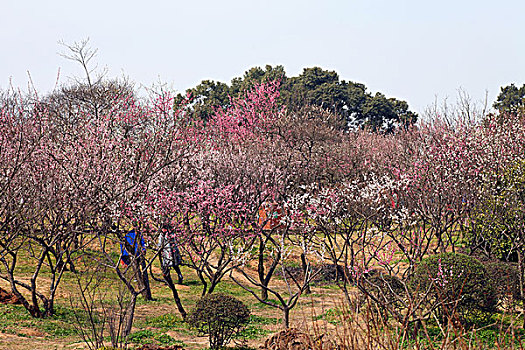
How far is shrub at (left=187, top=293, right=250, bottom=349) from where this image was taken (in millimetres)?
9523

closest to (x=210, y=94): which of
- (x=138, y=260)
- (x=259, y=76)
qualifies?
(x=259, y=76)

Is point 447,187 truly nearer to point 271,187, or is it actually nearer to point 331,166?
point 271,187

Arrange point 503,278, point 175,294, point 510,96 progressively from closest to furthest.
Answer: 1. point 503,278
2. point 175,294
3. point 510,96

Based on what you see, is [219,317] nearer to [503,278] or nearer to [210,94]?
[503,278]

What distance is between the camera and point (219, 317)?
9.51 meters

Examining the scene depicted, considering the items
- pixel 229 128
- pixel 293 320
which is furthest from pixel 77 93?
pixel 293 320

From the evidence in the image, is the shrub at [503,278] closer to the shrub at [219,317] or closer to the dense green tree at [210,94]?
the shrub at [219,317]

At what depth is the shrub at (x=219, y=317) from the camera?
9523mm

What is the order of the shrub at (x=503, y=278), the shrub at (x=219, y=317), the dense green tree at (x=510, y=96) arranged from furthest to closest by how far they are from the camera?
1. the dense green tree at (x=510, y=96)
2. the shrub at (x=503, y=278)
3. the shrub at (x=219, y=317)

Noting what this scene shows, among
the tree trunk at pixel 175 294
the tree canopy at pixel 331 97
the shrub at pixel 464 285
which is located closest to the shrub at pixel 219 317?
the tree trunk at pixel 175 294

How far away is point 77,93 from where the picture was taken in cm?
3303

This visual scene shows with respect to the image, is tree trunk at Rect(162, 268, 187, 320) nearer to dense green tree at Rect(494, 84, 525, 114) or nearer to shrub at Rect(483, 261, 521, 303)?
shrub at Rect(483, 261, 521, 303)

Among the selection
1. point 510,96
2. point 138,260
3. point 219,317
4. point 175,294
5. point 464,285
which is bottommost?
point 219,317

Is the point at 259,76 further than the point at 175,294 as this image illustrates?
Yes
